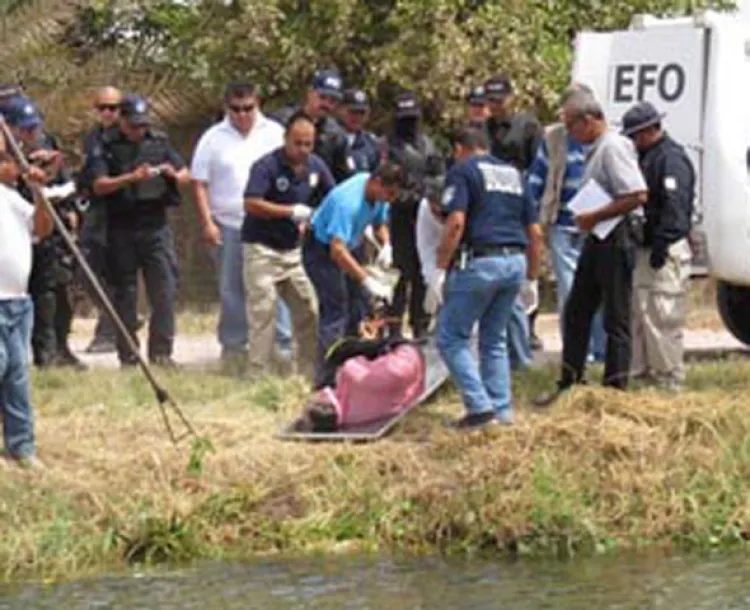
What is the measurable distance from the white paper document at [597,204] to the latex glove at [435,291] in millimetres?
824

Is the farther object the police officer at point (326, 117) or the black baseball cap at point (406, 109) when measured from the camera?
the black baseball cap at point (406, 109)

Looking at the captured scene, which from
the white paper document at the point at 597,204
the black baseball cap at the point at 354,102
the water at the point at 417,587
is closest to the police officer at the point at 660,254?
the white paper document at the point at 597,204

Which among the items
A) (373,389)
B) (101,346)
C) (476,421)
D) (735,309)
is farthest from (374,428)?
(101,346)

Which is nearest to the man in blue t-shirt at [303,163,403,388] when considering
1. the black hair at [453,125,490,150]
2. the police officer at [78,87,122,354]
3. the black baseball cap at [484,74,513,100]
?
the black hair at [453,125,490,150]

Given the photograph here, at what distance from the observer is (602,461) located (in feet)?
39.7

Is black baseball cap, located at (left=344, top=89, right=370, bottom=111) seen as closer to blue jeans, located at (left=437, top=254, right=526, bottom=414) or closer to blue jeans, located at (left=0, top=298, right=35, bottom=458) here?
blue jeans, located at (left=437, top=254, right=526, bottom=414)

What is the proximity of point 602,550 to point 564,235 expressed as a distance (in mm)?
4337

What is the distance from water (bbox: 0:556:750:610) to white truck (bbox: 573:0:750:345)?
4763mm

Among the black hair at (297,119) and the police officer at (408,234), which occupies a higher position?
the black hair at (297,119)

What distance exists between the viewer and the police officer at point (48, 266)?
1491cm

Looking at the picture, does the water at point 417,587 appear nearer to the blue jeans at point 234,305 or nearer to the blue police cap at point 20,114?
the blue police cap at point 20,114

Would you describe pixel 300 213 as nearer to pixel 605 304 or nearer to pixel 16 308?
pixel 605 304

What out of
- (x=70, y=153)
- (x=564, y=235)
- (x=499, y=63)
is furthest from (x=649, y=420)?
(x=70, y=153)

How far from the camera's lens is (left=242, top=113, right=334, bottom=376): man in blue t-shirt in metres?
14.8
